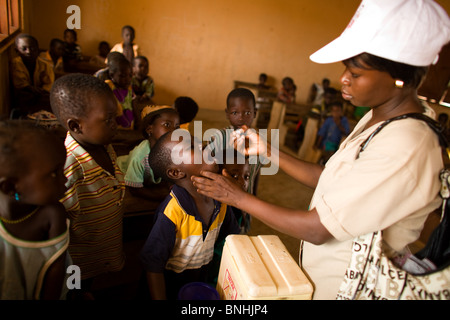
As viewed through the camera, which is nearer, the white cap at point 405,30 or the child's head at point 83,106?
the white cap at point 405,30

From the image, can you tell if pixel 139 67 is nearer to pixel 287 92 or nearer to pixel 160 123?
pixel 160 123

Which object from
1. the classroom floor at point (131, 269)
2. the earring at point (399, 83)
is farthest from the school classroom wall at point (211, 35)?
the earring at point (399, 83)

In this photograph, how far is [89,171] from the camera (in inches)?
55.1

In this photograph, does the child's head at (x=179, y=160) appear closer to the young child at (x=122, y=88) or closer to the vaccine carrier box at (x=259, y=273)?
the vaccine carrier box at (x=259, y=273)

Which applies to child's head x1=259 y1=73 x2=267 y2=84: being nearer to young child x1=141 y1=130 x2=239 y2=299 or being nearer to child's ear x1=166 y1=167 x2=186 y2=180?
young child x1=141 y1=130 x2=239 y2=299

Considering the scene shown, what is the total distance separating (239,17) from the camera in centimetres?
841

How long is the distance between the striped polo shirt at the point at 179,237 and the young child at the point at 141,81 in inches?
136

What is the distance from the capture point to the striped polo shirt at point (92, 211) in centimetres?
135

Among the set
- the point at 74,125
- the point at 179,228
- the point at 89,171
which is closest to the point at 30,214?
the point at 89,171

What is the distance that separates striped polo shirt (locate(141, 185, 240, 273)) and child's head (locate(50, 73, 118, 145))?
0.52 meters

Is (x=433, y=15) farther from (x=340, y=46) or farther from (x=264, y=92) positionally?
(x=264, y=92)

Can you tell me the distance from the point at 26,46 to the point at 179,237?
13.1ft

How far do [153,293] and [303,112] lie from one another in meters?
6.31

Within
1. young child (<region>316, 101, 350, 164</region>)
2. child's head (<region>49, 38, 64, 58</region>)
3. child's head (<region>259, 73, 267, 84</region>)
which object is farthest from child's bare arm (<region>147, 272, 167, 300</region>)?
child's head (<region>259, 73, 267, 84</region>)
